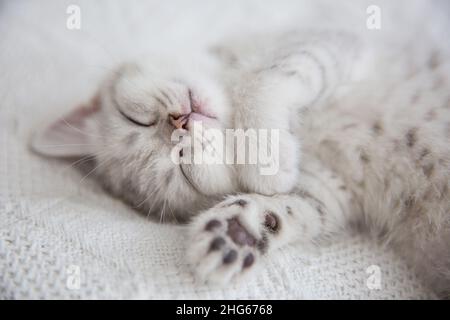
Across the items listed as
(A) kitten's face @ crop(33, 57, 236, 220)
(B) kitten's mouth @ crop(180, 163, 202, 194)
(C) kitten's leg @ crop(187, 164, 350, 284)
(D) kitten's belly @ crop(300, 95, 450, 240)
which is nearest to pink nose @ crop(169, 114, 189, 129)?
(A) kitten's face @ crop(33, 57, 236, 220)

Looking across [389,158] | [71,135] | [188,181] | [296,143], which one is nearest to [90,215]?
[188,181]

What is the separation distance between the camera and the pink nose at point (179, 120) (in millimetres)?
1060

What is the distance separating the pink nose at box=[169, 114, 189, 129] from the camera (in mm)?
1060

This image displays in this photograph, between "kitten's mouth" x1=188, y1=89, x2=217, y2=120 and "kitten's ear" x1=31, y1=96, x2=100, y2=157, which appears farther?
"kitten's ear" x1=31, y1=96, x2=100, y2=157

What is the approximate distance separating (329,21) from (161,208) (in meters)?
1.12

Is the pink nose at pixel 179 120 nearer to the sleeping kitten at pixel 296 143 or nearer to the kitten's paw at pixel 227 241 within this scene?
the sleeping kitten at pixel 296 143

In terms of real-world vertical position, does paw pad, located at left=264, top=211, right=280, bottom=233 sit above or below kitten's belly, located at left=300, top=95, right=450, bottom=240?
below

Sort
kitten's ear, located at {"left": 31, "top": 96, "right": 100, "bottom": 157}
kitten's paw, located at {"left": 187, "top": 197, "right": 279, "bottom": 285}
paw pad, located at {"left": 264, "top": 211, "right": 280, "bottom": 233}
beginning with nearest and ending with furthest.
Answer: kitten's paw, located at {"left": 187, "top": 197, "right": 279, "bottom": 285} → paw pad, located at {"left": 264, "top": 211, "right": 280, "bottom": 233} → kitten's ear, located at {"left": 31, "top": 96, "right": 100, "bottom": 157}

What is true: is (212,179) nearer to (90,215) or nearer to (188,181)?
(188,181)

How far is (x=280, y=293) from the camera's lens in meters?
0.84

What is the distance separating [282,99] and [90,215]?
608 mm

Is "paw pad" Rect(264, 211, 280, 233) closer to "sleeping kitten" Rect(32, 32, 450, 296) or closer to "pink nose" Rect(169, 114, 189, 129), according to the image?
"sleeping kitten" Rect(32, 32, 450, 296)

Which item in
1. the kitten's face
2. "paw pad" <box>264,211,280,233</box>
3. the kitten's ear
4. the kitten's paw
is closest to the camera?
the kitten's paw

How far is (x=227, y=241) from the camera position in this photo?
2.74 feet
